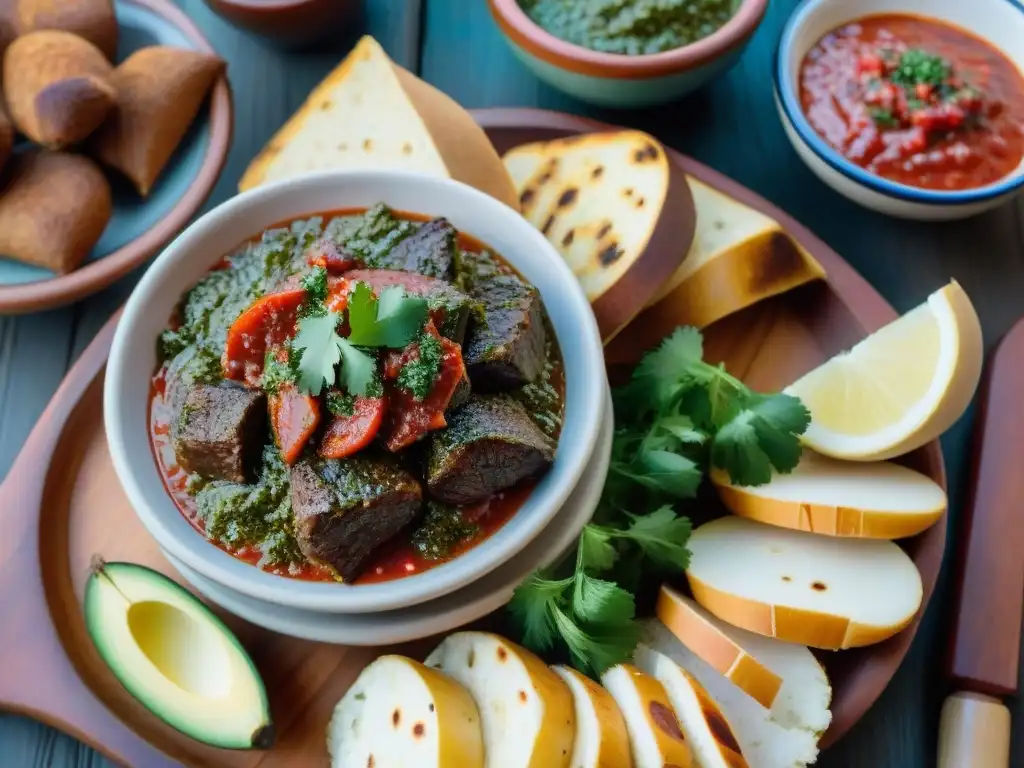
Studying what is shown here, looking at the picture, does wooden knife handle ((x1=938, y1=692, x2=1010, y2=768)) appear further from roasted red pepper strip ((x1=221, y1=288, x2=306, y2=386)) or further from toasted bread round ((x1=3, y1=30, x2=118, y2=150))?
toasted bread round ((x1=3, y1=30, x2=118, y2=150))

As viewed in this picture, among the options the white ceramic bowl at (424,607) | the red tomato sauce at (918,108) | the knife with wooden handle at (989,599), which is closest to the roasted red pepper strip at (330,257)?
the white ceramic bowl at (424,607)

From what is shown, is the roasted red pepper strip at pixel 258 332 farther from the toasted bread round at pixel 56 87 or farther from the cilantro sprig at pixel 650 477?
the toasted bread round at pixel 56 87

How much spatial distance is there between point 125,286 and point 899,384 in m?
2.87

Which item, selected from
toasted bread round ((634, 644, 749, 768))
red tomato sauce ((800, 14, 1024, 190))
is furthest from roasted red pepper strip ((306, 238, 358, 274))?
red tomato sauce ((800, 14, 1024, 190))

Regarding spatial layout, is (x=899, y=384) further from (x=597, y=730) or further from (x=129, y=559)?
(x=129, y=559)

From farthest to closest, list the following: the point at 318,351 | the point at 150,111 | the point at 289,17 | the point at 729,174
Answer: the point at 729,174, the point at 289,17, the point at 150,111, the point at 318,351

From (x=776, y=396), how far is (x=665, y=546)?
22.4 inches

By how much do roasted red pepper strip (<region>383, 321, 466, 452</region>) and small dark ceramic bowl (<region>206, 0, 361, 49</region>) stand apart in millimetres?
2009

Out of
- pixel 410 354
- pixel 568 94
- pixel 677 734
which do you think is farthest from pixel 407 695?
pixel 568 94

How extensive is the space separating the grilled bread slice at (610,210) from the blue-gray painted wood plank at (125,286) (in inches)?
46.3

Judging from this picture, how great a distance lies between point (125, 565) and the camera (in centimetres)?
259

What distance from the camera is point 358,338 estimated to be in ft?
7.29

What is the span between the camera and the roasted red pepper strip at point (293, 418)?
229 cm

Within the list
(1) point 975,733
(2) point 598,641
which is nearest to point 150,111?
(2) point 598,641
